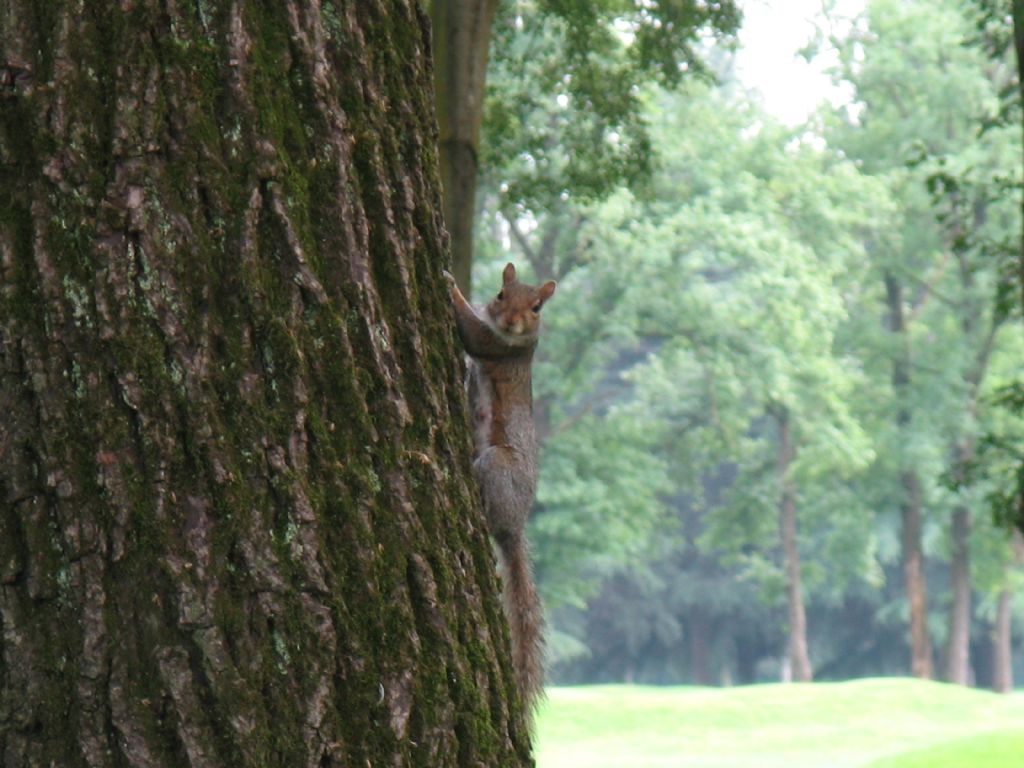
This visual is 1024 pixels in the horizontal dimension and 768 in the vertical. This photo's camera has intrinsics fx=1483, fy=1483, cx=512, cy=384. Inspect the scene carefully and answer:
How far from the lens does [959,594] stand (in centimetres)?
3088

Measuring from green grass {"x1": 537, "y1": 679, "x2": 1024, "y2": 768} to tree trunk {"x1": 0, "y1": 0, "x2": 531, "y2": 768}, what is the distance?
49.5 ft

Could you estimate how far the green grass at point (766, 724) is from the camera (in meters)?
17.8

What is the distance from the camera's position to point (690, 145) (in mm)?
25609

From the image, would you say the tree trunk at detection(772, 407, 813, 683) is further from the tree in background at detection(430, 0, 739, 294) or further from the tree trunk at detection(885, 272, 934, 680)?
the tree in background at detection(430, 0, 739, 294)

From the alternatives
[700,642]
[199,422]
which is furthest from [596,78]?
[700,642]

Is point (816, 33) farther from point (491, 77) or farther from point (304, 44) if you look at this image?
point (304, 44)

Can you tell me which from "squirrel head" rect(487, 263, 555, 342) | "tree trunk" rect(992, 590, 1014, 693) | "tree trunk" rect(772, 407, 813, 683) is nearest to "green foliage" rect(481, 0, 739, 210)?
"squirrel head" rect(487, 263, 555, 342)

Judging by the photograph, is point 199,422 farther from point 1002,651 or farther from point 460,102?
point 1002,651

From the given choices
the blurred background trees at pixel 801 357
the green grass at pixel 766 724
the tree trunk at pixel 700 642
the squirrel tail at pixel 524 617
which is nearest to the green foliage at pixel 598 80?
the squirrel tail at pixel 524 617

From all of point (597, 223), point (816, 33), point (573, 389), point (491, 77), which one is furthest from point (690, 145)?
point (491, 77)

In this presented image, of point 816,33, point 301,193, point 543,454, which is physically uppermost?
point 816,33

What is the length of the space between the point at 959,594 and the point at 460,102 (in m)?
26.9

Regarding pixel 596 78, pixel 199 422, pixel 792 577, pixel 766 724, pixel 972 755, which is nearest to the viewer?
pixel 199 422

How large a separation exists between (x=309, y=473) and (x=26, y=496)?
1.05 feet
